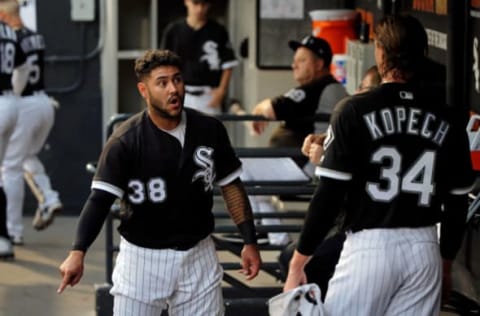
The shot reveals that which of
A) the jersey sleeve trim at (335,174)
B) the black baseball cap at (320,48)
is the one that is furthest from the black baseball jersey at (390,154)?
the black baseball cap at (320,48)

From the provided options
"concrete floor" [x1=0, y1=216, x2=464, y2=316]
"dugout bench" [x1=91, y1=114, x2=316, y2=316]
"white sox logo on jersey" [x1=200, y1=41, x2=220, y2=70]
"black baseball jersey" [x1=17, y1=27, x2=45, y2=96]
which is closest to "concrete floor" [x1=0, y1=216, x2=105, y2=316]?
"concrete floor" [x1=0, y1=216, x2=464, y2=316]

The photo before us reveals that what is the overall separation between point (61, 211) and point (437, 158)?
7195 millimetres

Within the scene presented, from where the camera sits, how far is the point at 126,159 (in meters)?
5.41

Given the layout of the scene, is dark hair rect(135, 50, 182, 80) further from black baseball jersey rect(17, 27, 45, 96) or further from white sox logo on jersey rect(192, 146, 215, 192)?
black baseball jersey rect(17, 27, 45, 96)

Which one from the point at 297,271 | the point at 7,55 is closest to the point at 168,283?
the point at 297,271

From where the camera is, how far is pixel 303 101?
8273mm

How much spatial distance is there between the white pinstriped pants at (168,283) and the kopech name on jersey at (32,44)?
486cm

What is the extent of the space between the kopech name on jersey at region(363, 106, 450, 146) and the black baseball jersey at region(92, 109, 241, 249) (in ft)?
2.90

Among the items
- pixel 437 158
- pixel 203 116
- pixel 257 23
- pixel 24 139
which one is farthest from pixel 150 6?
pixel 437 158

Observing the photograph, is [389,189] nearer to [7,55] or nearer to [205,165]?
[205,165]

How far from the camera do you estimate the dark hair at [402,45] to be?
4918 millimetres

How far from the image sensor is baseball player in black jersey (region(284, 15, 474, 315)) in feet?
15.9

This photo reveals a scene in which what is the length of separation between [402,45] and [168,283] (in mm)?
1383

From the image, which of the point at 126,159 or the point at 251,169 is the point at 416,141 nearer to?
the point at 126,159
